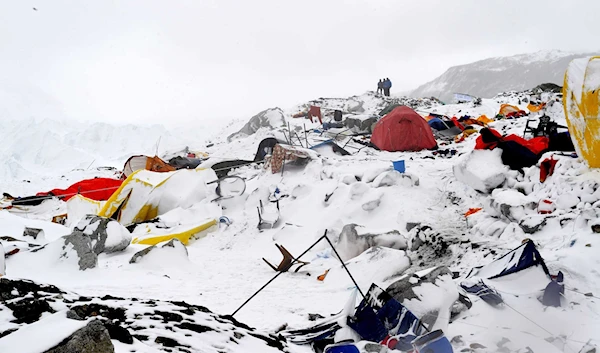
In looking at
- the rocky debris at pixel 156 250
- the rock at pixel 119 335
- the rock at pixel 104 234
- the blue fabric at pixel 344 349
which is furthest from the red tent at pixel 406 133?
the rock at pixel 119 335

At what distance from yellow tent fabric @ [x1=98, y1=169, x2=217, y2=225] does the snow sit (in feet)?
21.8

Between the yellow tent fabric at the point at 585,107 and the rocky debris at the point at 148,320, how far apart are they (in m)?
3.70

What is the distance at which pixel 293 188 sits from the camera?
753 cm

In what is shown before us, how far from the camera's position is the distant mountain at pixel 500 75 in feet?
136

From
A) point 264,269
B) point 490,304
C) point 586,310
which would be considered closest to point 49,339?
point 490,304

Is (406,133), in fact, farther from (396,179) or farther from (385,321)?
(385,321)

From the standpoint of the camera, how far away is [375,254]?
13.4 feet

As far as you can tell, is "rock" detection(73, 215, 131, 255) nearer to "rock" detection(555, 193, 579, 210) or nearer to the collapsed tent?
"rock" detection(555, 193, 579, 210)

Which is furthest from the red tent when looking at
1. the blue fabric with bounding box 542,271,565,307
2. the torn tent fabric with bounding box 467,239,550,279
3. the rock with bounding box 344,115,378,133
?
the blue fabric with bounding box 542,271,565,307

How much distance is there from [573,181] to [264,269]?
358cm

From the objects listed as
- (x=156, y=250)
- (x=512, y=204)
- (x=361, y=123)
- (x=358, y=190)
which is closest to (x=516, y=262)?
(x=512, y=204)

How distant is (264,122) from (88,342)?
17.4 m

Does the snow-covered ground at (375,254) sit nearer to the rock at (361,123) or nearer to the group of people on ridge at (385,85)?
the rock at (361,123)

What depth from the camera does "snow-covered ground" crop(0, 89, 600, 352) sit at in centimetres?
240
